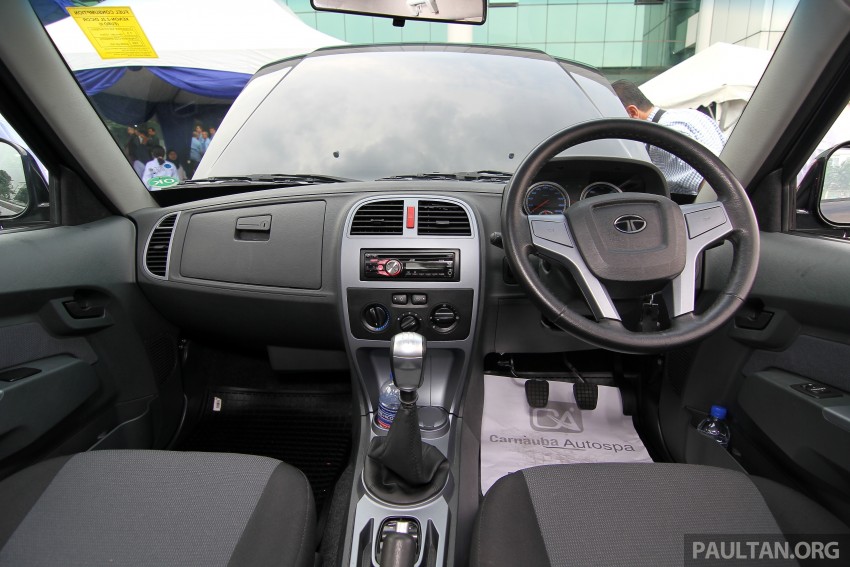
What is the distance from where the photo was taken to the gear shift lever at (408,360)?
108 cm

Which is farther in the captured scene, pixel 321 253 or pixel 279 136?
pixel 279 136

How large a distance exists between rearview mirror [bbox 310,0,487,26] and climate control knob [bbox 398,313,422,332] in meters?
0.95

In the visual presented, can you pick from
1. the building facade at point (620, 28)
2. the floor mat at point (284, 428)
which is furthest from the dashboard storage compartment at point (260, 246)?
the building facade at point (620, 28)

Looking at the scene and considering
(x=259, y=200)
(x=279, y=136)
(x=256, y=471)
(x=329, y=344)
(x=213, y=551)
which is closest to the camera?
(x=213, y=551)

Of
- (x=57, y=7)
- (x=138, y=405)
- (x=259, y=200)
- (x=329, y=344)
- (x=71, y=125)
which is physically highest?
(x=57, y=7)

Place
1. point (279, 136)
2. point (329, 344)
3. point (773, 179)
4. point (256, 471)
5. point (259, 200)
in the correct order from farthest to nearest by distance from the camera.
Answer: point (279, 136) < point (329, 344) < point (259, 200) < point (773, 179) < point (256, 471)

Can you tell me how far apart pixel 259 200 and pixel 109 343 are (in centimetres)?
71

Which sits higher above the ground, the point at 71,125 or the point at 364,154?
the point at 71,125

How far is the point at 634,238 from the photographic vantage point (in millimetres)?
1148

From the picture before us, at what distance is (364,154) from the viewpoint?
1820 millimetres

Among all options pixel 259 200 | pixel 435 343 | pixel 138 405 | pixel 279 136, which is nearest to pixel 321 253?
pixel 259 200

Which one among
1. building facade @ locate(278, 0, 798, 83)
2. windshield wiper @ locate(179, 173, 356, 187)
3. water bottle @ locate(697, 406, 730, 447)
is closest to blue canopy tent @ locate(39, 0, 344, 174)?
building facade @ locate(278, 0, 798, 83)

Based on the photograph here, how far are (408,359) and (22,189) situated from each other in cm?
151

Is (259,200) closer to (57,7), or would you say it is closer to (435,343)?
(435,343)
